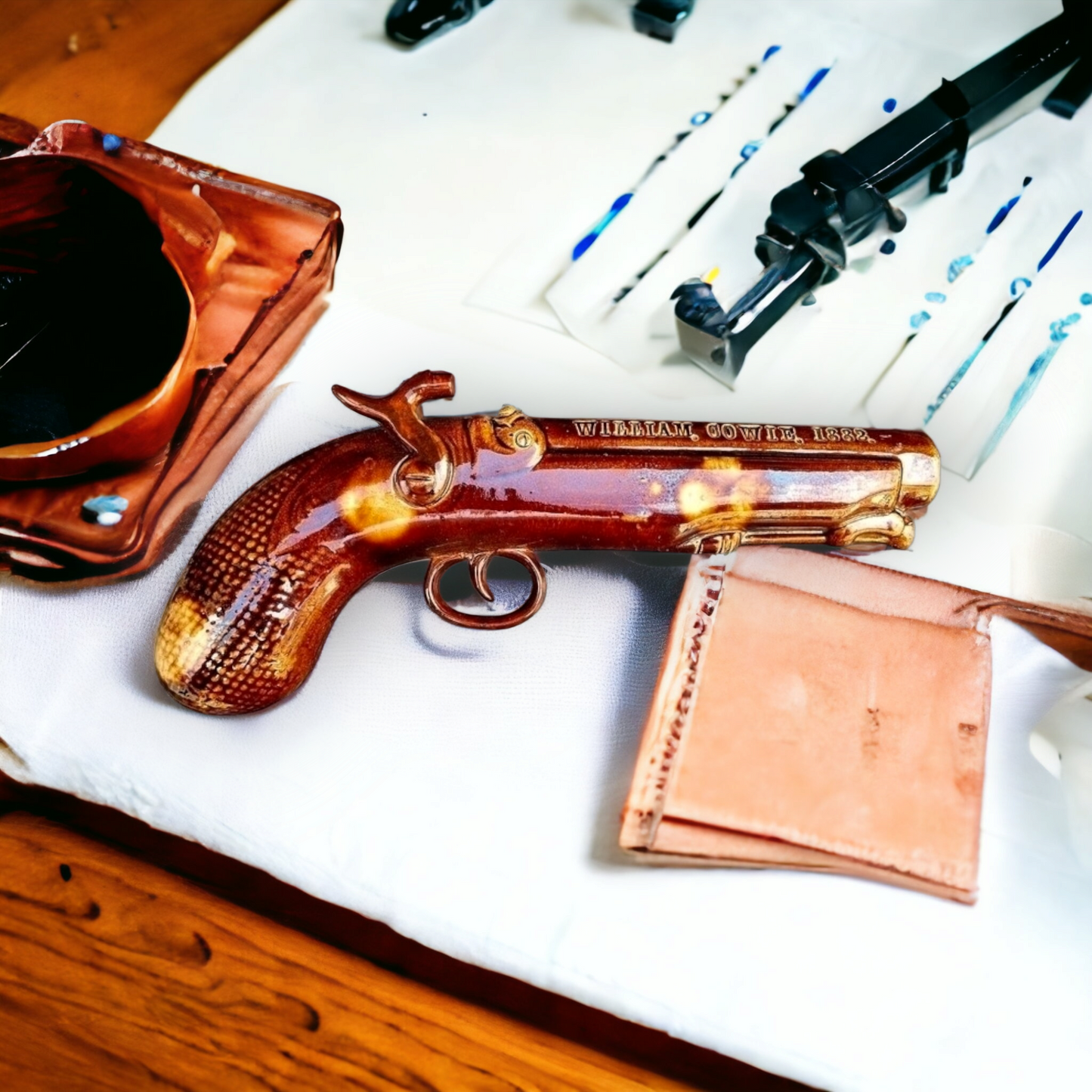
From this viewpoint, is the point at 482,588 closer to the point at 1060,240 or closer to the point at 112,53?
the point at 1060,240

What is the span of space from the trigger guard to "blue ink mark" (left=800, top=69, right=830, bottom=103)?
2.07 feet

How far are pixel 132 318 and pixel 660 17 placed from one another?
0.66 metres

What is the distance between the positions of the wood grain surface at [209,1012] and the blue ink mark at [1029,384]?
55 cm

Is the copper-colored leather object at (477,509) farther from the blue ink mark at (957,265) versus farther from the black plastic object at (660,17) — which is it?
the black plastic object at (660,17)

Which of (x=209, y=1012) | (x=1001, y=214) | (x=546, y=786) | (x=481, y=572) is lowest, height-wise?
(x=209, y=1012)

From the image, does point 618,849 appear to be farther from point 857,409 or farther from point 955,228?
point 955,228

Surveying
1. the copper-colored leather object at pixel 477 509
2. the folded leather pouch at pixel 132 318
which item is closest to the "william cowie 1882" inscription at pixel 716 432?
the copper-colored leather object at pixel 477 509

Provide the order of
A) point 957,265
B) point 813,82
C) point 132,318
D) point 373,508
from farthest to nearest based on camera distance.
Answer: point 813,82
point 957,265
point 132,318
point 373,508

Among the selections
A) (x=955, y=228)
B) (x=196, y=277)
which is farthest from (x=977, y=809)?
(x=196, y=277)

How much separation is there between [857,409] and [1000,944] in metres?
0.42

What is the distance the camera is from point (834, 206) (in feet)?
2.73

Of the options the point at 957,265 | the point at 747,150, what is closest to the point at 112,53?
the point at 747,150

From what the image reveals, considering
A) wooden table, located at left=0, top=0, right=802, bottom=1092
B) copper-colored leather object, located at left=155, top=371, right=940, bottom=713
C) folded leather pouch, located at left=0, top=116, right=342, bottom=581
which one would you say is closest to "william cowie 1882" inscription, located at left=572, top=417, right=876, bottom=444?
copper-colored leather object, located at left=155, top=371, right=940, bottom=713

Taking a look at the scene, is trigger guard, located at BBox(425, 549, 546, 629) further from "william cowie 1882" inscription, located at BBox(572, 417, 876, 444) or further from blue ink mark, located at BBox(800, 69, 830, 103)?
blue ink mark, located at BBox(800, 69, 830, 103)
